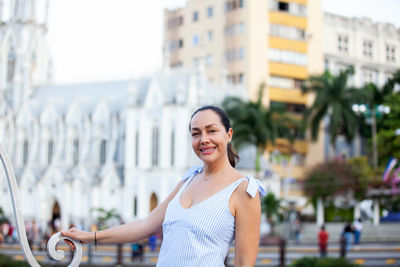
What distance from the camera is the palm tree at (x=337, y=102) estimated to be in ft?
167

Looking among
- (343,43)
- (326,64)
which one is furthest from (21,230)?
(343,43)

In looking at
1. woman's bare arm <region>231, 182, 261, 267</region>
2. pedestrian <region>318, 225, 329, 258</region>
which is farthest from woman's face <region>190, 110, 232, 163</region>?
pedestrian <region>318, 225, 329, 258</region>

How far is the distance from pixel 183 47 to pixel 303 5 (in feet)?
42.7

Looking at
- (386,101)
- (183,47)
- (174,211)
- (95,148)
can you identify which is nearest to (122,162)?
(95,148)

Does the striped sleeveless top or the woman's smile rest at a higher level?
the woman's smile

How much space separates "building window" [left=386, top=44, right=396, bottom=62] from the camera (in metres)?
67.3

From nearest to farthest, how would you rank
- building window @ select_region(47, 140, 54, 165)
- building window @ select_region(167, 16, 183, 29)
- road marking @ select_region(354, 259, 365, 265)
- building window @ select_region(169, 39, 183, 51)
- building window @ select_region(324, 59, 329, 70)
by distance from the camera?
road marking @ select_region(354, 259, 365, 265) < building window @ select_region(47, 140, 54, 165) < building window @ select_region(324, 59, 329, 70) < building window @ select_region(169, 39, 183, 51) < building window @ select_region(167, 16, 183, 29)

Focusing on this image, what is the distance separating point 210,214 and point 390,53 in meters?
67.9

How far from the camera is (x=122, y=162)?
52.9 meters

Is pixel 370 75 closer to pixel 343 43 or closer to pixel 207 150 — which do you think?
pixel 343 43

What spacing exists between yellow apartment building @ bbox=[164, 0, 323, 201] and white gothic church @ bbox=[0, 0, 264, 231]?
458 cm

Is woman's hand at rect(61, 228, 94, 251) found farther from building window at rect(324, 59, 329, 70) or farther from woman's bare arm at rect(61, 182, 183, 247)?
building window at rect(324, 59, 329, 70)

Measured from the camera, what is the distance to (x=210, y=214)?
3.31 meters

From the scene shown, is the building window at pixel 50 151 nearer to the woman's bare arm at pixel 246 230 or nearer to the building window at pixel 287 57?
the building window at pixel 287 57
